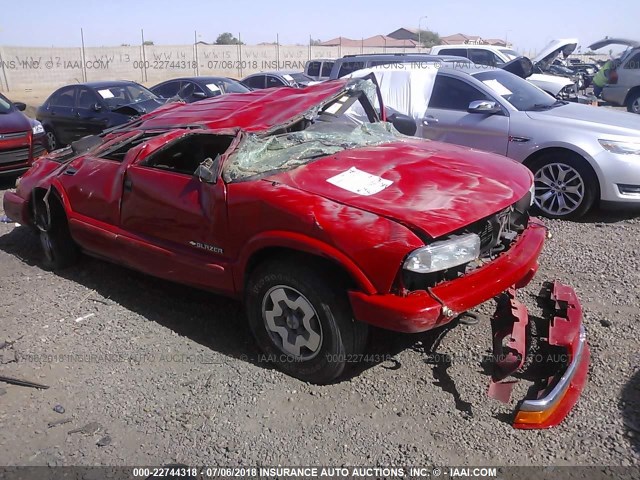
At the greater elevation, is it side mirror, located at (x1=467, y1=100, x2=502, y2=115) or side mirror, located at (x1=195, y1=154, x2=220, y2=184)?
side mirror, located at (x1=467, y1=100, x2=502, y2=115)

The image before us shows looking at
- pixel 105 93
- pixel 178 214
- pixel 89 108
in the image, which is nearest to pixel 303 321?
pixel 178 214

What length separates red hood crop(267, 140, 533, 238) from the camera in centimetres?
296

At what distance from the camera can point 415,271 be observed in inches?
111

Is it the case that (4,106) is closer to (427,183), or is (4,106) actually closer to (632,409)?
(427,183)

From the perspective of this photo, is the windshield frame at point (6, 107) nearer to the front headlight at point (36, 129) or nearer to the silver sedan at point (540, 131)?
the front headlight at point (36, 129)

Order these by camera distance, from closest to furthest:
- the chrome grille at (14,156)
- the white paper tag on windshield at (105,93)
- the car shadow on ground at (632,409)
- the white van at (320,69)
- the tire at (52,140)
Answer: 1. the car shadow on ground at (632,409)
2. the chrome grille at (14,156)
3. the white paper tag on windshield at (105,93)
4. the tire at (52,140)
5. the white van at (320,69)

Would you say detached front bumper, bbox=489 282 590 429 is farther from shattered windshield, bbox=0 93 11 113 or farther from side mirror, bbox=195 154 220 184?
shattered windshield, bbox=0 93 11 113

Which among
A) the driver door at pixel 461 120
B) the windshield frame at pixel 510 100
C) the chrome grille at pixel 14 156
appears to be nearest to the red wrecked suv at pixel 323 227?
the driver door at pixel 461 120

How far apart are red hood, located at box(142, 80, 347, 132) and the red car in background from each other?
443 cm

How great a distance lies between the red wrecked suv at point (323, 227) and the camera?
2865 mm

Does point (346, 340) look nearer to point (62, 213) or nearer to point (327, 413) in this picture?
point (327, 413)

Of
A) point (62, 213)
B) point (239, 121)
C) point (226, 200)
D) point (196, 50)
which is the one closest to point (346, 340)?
point (226, 200)

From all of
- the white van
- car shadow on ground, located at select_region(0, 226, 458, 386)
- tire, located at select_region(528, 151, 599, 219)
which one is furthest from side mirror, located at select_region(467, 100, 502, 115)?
the white van

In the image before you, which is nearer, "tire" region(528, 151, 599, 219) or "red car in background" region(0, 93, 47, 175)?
"tire" region(528, 151, 599, 219)
